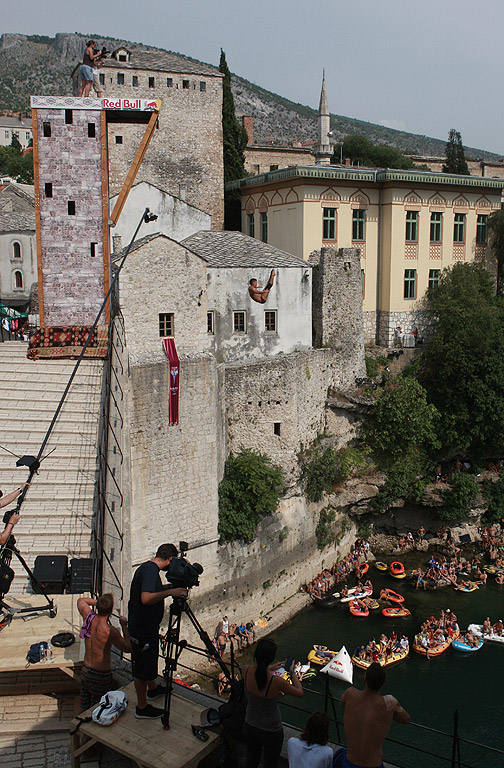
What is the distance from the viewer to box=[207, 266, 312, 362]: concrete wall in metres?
24.2

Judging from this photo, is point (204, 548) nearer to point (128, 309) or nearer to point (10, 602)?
point (128, 309)

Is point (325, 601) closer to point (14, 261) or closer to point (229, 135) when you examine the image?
point (14, 261)

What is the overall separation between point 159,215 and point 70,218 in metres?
8.10

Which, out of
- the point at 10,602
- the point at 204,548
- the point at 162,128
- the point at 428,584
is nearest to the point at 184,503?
the point at 204,548

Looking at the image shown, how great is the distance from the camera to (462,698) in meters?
20.6

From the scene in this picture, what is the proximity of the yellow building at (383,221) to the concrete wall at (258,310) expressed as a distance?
3.75 m

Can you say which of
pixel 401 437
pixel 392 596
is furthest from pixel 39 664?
pixel 401 437

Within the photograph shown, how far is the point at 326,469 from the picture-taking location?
1022 inches

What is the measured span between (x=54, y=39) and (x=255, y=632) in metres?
154

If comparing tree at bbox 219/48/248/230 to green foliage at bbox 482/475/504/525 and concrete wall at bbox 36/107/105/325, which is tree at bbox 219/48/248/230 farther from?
green foliage at bbox 482/475/504/525

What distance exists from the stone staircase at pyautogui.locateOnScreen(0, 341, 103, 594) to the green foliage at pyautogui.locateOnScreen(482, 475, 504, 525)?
1850 cm

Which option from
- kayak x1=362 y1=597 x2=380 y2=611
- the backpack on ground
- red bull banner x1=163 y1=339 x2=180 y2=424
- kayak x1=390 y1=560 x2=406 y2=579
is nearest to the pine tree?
red bull banner x1=163 y1=339 x2=180 y2=424

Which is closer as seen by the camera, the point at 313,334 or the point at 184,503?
the point at 184,503

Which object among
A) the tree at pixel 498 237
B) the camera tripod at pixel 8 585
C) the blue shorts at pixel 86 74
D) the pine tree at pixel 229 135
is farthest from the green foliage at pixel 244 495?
the pine tree at pixel 229 135
